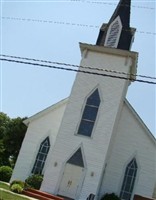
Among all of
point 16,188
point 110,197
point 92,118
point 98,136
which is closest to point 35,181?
point 16,188

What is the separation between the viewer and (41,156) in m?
25.3

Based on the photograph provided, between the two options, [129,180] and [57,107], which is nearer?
[129,180]

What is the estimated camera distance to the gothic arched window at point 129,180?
23.8 meters

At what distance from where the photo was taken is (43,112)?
2617 centimetres

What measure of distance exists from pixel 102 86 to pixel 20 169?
8404 mm

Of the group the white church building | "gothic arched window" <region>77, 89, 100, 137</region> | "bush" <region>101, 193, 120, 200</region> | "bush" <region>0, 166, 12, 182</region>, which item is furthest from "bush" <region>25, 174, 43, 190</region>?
"bush" <region>101, 193, 120, 200</region>

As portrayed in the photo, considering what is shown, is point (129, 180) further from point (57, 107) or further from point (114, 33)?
point (114, 33)

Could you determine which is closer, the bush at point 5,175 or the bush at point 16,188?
the bush at point 16,188

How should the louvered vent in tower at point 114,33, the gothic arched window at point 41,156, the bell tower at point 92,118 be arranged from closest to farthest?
1. the bell tower at point 92,118
2. the gothic arched window at point 41,156
3. the louvered vent in tower at point 114,33

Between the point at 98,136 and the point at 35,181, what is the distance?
518cm

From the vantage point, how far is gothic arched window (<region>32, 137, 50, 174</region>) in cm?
2492

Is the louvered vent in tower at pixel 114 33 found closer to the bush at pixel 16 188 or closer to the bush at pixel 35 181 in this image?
the bush at pixel 35 181

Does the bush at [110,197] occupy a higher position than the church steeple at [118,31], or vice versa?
the church steeple at [118,31]

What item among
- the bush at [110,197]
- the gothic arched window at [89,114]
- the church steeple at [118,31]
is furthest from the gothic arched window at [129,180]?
the church steeple at [118,31]
